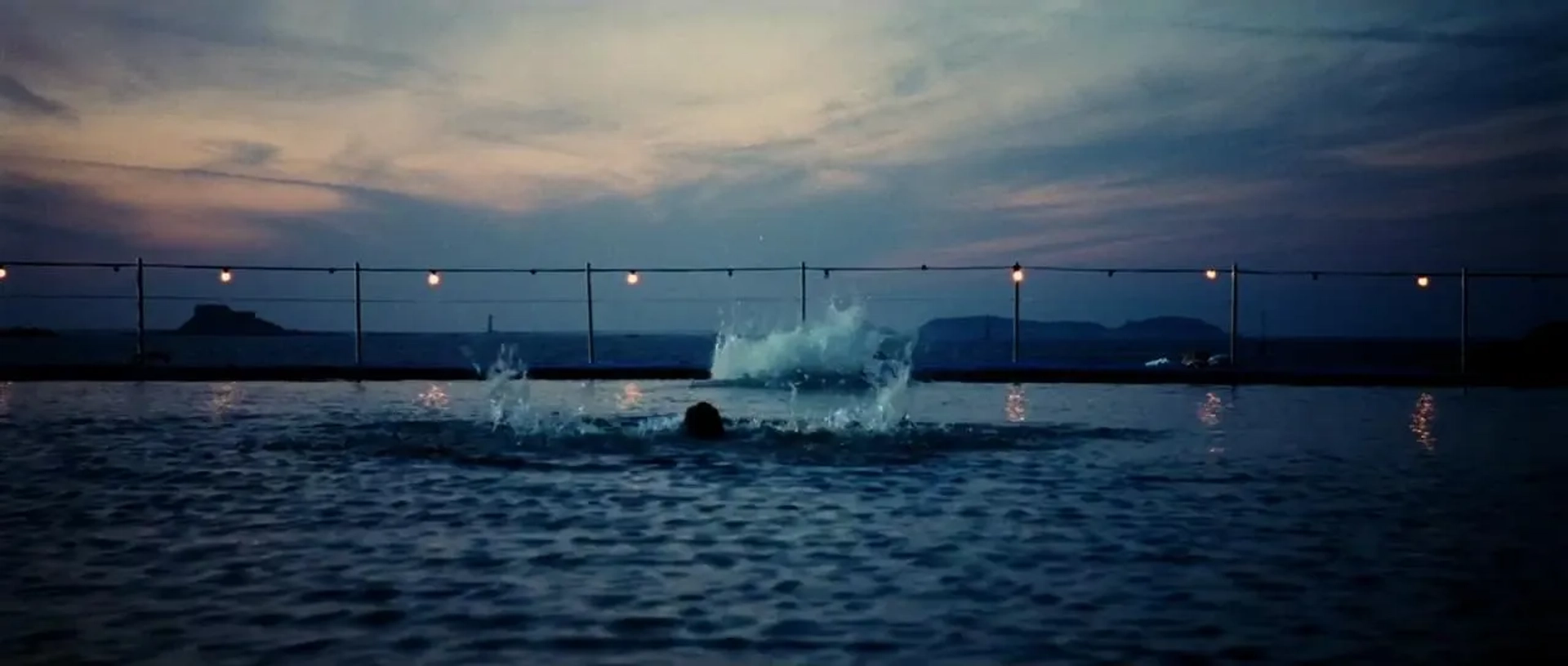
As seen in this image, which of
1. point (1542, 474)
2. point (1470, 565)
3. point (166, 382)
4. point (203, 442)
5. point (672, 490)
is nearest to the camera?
point (1470, 565)

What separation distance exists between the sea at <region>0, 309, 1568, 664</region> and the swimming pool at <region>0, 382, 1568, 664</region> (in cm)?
2

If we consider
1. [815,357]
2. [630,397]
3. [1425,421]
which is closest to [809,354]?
[815,357]

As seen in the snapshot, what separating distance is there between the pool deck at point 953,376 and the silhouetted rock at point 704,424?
780 cm

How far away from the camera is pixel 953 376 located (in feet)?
57.8

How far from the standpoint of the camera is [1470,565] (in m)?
4.80

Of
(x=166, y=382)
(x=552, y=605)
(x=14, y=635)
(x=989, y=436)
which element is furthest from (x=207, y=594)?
(x=166, y=382)

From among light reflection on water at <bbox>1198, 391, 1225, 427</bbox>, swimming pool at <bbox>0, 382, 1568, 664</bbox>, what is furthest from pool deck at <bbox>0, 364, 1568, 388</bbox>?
swimming pool at <bbox>0, 382, 1568, 664</bbox>

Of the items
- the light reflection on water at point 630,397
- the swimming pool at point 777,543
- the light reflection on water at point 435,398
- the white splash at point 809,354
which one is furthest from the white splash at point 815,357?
the swimming pool at point 777,543

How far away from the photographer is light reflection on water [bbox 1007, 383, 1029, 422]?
1139cm

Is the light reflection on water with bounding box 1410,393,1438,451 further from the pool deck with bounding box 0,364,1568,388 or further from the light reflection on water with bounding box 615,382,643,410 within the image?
the light reflection on water with bounding box 615,382,643,410

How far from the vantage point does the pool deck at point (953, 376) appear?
17.0 metres

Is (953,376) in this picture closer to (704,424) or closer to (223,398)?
(704,424)

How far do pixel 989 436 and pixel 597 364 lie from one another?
32.5ft

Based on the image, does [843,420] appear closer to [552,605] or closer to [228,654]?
[552,605]
